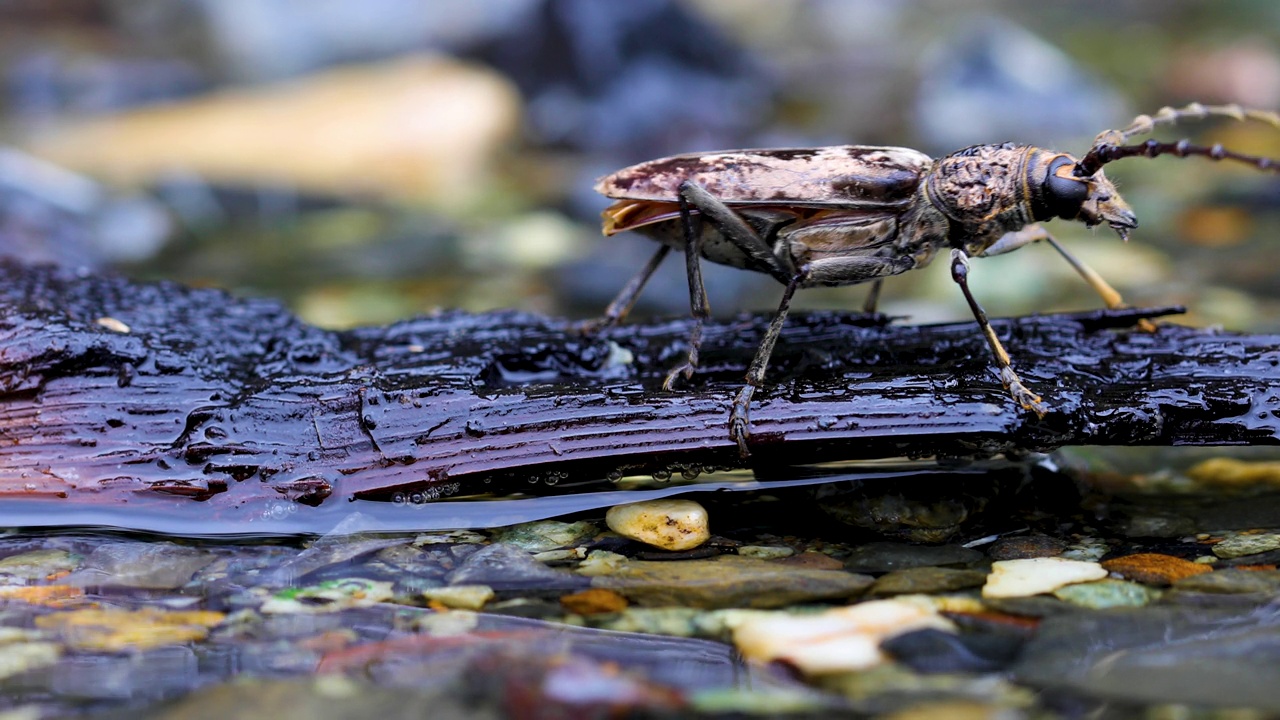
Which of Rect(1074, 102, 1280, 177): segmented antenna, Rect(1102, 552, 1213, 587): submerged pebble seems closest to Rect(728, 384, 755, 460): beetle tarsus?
Rect(1102, 552, 1213, 587): submerged pebble

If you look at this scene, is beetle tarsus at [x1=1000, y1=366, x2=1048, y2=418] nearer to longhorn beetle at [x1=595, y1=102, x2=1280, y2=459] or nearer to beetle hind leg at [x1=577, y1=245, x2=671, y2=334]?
longhorn beetle at [x1=595, y1=102, x2=1280, y2=459]

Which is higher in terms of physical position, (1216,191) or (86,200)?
(86,200)

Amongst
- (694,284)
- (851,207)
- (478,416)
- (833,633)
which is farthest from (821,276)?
(833,633)

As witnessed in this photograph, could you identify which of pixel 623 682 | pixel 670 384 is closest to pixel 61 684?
pixel 623 682

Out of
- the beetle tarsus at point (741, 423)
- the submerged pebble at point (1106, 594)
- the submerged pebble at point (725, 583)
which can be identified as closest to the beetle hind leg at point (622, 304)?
the beetle tarsus at point (741, 423)

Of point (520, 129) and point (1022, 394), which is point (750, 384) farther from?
point (520, 129)

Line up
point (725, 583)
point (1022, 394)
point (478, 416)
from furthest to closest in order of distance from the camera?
point (478, 416) → point (1022, 394) → point (725, 583)

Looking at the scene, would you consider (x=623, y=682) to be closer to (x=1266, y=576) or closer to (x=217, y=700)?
(x=217, y=700)
